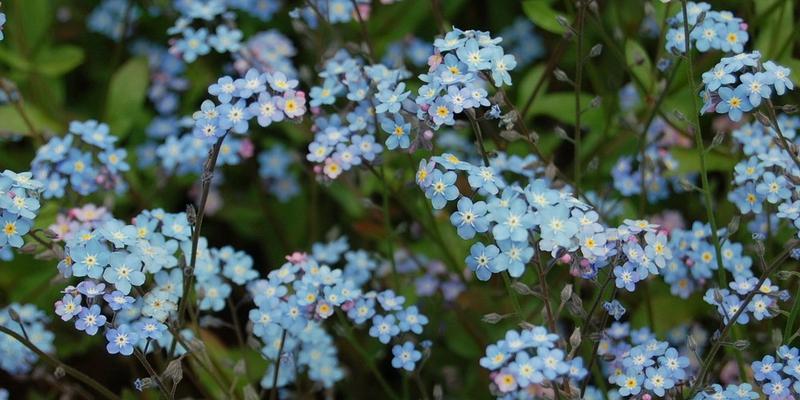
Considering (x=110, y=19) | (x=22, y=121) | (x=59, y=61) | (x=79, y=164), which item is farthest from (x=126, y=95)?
(x=79, y=164)

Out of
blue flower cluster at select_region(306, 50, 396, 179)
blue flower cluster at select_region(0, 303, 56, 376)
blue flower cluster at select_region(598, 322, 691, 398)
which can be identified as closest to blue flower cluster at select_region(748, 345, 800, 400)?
blue flower cluster at select_region(598, 322, 691, 398)

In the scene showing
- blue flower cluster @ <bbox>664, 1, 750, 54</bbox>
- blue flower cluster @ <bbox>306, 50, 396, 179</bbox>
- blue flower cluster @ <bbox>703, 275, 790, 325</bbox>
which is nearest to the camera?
blue flower cluster @ <bbox>703, 275, 790, 325</bbox>

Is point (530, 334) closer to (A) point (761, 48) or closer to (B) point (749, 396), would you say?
(B) point (749, 396)

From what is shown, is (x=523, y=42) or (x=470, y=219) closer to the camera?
(x=470, y=219)

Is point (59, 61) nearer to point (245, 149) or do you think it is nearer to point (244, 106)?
point (245, 149)

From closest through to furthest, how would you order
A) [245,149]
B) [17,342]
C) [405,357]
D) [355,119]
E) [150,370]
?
[150,370] → [405,357] → [355,119] → [17,342] → [245,149]

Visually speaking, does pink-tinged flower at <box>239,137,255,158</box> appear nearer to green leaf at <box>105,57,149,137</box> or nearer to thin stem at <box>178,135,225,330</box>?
green leaf at <box>105,57,149,137</box>

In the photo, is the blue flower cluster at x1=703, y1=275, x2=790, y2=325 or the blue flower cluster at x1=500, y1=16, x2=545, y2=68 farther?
the blue flower cluster at x1=500, y1=16, x2=545, y2=68
